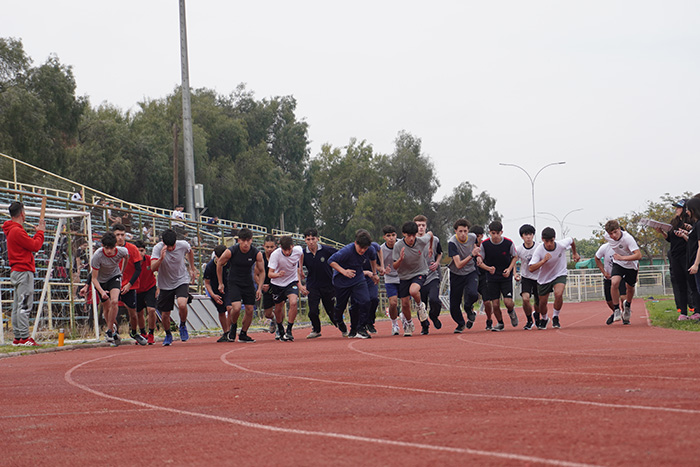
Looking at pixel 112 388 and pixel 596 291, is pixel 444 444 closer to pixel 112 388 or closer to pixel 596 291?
pixel 112 388

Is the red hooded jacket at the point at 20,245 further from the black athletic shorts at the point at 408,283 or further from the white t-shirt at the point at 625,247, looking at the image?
the white t-shirt at the point at 625,247

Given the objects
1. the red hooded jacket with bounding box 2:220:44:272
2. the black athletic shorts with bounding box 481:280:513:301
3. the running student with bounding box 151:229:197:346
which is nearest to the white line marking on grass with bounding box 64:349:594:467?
the red hooded jacket with bounding box 2:220:44:272

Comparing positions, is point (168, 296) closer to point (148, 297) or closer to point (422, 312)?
point (148, 297)

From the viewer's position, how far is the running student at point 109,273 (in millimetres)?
14930

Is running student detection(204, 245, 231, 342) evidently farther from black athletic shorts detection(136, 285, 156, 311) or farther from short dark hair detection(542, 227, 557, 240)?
short dark hair detection(542, 227, 557, 240)

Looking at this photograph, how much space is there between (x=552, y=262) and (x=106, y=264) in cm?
769

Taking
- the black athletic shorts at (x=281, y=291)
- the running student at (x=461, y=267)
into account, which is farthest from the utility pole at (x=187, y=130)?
the running student at (x=461, y=267)

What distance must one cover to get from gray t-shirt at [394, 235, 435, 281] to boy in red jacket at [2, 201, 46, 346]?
19.2 ft

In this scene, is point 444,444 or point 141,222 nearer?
point 444,444

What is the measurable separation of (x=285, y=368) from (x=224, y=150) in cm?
6094

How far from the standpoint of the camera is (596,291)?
50938 mm

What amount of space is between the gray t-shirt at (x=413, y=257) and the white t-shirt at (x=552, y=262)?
6.39 feet

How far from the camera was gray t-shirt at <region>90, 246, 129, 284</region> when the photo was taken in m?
15.0

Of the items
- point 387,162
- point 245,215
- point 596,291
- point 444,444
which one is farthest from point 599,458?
point 387,162
